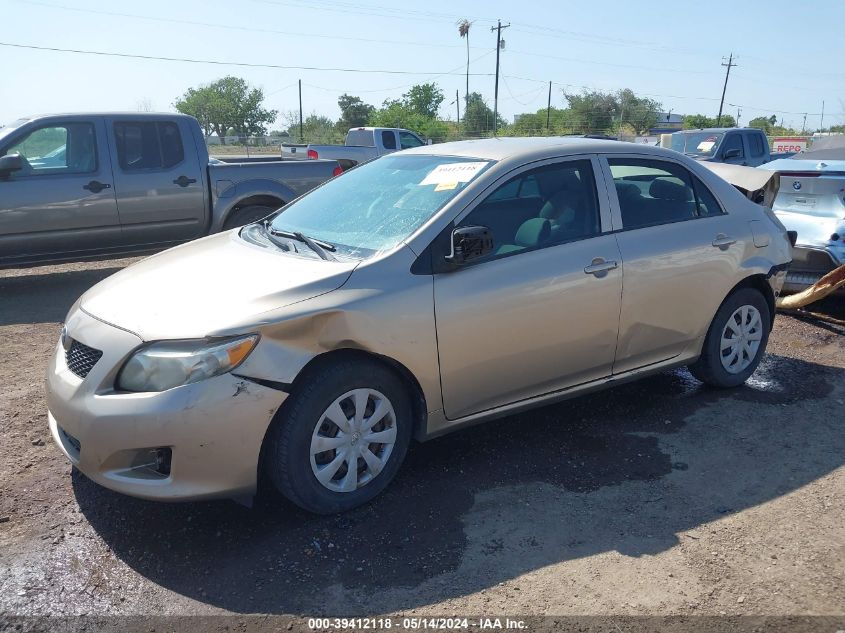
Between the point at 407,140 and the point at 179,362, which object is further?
the point at 407,140

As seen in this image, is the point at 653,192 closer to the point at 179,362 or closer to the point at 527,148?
the point at 527,148

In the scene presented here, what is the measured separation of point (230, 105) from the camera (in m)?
71.3

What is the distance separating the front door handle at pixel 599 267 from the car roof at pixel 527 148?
0.68 meters

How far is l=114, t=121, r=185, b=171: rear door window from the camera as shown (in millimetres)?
8055

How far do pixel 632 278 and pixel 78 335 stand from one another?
9.78ft

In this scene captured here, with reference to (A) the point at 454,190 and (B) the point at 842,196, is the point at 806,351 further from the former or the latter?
(A) the point at 454,190

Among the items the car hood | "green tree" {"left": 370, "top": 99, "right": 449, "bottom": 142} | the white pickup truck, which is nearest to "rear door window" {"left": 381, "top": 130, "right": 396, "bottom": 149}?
the white pickup truck

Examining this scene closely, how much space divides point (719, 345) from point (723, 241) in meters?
A: 0.71

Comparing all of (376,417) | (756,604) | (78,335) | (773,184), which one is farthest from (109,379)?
(773,184)

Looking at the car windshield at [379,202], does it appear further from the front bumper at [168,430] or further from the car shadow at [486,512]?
the car shadow at [486,512]

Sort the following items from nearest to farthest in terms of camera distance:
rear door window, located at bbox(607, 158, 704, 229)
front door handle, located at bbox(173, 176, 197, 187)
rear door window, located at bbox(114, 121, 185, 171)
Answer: rear door window, located at bbox(607, 158, 704, 229)
rear door window, located at bbox(114, 121, 185, 171)
front door handle, located at bbox(173, 176, 197, 187)

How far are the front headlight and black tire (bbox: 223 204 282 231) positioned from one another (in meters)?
5.87

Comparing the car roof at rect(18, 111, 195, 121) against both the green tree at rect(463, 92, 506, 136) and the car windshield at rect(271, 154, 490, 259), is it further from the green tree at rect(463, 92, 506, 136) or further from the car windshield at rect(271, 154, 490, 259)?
the green tree at rect(463, 92, 506, 136)

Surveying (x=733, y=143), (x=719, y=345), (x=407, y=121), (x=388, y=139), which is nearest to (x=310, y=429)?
(x=719, y=345)
